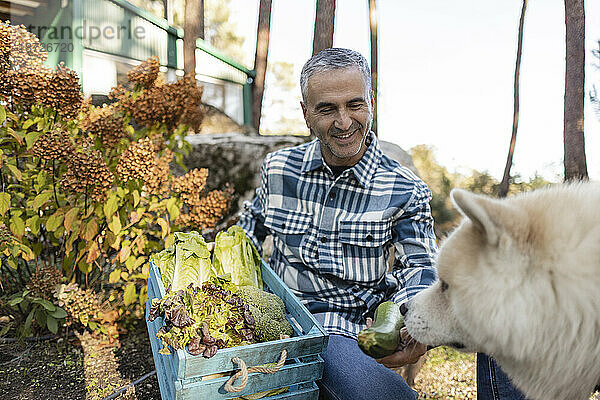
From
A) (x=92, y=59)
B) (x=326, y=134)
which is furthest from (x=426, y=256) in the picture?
(x=92, y=59)

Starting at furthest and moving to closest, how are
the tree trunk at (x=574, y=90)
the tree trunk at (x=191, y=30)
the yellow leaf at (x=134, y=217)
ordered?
the tree trunk at (x=191, y=30)
the tree trunk at (x=574, y=90)
the yellow leaf at (x=134, y=217)

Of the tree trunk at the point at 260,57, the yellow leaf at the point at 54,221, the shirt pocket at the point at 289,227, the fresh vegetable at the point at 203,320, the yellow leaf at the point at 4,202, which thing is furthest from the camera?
the tree trunk at the point at 260,57

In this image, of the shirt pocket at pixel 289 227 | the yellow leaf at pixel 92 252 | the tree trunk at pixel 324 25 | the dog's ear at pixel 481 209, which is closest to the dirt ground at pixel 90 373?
the yellow leaf at pixel 92 252

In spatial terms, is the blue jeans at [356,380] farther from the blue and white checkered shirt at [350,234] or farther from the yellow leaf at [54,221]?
the yellow leaf at [54,221]

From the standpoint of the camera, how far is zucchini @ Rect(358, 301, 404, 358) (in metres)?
1.66

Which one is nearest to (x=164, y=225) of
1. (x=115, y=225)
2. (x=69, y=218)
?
(x=115, y=225)

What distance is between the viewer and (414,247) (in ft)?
7.22

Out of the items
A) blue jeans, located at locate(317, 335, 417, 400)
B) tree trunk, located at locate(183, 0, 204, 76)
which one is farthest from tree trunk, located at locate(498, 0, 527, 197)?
tree trunk, located at locate(183, 0, 204, 76)

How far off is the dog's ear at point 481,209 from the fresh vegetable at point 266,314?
946mm

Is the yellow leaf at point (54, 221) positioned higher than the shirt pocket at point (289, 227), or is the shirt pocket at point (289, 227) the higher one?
the shirt pocket at point (289, 227)

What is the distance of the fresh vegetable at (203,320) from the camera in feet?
5.18

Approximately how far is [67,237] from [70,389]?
3.09ft

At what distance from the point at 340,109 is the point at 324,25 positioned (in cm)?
351

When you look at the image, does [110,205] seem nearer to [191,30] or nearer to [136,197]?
[136,197]
